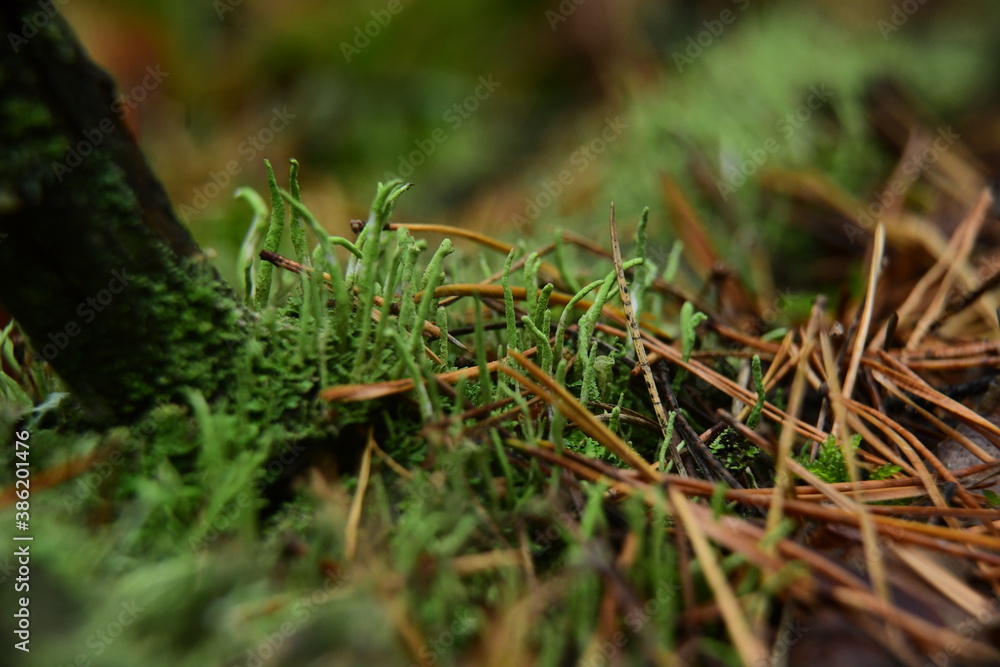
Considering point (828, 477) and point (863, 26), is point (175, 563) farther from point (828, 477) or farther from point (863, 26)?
point (863, 26)

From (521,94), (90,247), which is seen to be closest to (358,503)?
(90,247)

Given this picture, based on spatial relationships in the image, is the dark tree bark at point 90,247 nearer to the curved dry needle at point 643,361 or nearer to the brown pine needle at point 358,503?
the brown pine needle at point 358,503

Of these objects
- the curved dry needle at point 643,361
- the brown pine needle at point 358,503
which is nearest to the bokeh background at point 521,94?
the curved dry needle at point 643,361

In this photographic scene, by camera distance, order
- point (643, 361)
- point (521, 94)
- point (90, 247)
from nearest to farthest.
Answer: point (90, 247)
point (643, 361)
point (521, 94)

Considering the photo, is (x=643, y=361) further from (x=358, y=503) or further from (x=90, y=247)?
(x=90, y=247)

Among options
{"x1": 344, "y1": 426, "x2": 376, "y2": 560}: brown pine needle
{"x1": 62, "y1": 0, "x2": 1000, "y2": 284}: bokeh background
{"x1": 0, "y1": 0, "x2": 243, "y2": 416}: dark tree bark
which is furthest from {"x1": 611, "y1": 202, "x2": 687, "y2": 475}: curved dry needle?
{"x1": 62, "y1": 0, "x2": 1000, "y2": 284}: bokeh background

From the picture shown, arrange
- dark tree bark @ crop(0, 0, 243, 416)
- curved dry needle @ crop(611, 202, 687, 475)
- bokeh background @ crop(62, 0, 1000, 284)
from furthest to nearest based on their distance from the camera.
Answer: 1. bokeh background @ crop(62, 0, 1000, 284)
2. curved dry needle @ crop(611, 202, 687, 475)
3. dark tree bark @ crop(0, 0, 243, 416)

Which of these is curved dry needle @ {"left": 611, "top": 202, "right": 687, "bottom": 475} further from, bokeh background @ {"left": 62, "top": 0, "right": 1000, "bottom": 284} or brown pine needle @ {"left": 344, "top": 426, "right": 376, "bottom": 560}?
bokeh background @ {"left": 62, "top": 0, "right": 1000, "bottom": 284}
